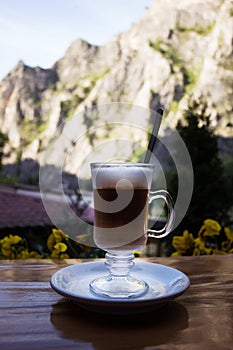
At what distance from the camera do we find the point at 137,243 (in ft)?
2.63

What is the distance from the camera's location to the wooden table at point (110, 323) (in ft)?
1.74

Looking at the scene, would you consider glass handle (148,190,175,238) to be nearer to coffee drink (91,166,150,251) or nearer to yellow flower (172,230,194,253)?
coffee drink (91,166,150,251)

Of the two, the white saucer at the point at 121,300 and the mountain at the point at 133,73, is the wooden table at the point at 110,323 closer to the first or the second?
the white saucer at the point at 121,300

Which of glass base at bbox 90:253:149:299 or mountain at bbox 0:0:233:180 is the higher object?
mountain at bbox 0:0:233:180

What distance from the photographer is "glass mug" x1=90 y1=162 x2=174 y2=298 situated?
78 cm

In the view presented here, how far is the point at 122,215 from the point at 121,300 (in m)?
0.24

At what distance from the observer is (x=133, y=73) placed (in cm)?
2511

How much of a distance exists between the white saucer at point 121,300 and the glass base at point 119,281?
0.02 meters

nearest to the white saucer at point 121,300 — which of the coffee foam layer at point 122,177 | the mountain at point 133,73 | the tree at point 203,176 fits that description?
the coffee foam layer at point 122,177

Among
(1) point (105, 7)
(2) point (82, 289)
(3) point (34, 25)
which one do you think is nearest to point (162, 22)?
(1) point (105, 7)

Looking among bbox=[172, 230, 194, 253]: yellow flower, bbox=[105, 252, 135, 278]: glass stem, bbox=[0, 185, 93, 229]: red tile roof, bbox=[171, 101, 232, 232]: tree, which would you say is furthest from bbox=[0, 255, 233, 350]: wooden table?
bbox=[0, 185, 93, 229]: red tile roof

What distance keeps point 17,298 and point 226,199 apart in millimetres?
1939

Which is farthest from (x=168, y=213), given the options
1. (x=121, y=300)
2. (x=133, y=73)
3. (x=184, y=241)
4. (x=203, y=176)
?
(x=133, y=73)

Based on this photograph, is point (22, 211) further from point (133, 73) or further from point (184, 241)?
point (133, 73)
